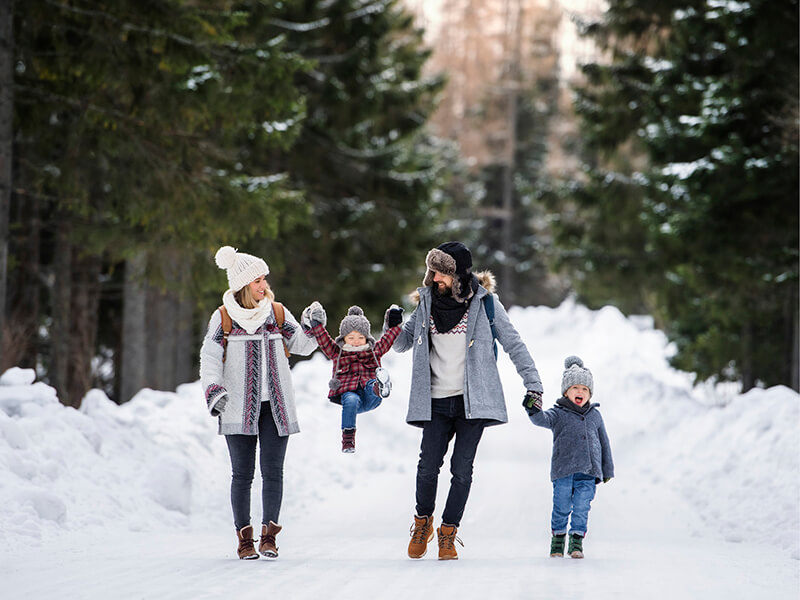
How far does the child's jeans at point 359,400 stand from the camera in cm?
661

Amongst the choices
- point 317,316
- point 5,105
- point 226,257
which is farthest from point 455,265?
point 5,105

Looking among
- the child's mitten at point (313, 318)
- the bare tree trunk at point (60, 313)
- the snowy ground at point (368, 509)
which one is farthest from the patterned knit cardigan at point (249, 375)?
the bare tree trunk at point (60, 313)

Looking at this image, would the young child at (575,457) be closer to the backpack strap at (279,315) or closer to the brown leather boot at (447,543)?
the brown leather boot at (447,543)

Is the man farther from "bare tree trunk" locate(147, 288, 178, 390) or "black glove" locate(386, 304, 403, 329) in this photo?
"bare tree trunk" locate(147, 288, 178, 390)

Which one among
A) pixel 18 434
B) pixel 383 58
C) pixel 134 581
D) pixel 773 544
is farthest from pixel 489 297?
pixel 383 58

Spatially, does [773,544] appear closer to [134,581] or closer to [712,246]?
[134,581]

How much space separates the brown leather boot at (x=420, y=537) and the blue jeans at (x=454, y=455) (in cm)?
16

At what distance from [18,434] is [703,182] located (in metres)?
9.59

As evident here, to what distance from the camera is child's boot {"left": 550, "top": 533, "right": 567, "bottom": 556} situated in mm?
6789

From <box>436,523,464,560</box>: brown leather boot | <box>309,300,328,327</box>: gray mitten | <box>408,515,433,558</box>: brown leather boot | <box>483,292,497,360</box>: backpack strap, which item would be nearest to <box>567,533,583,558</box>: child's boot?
<box>436,523,464,560</box>: brown leather boot

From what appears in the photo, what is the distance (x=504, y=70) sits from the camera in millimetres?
52750

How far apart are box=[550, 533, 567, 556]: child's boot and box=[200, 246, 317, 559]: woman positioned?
1.95 metres

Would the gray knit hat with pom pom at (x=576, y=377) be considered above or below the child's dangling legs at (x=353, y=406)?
above

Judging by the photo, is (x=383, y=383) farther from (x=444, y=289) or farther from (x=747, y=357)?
(x=747, y=357)
